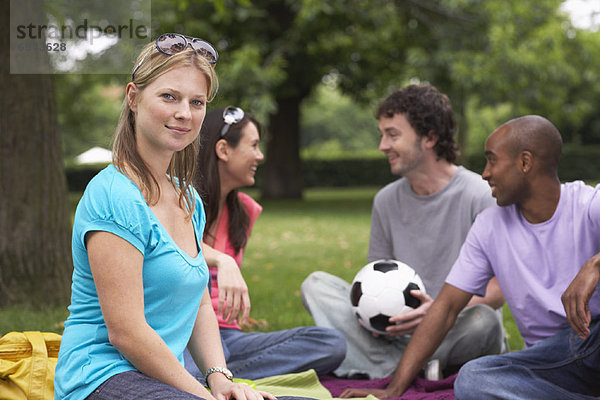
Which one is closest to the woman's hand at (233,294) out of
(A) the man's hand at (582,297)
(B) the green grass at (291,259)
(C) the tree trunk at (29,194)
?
(A) the man's hand at (582,297)

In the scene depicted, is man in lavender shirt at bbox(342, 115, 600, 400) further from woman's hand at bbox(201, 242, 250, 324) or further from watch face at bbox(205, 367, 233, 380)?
watch face at bbox(205, 367, 233, 380)

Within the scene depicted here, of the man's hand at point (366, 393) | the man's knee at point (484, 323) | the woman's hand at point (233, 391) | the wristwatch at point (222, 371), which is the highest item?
the wristwatch at point (222, 371)

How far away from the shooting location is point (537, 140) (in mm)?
3473

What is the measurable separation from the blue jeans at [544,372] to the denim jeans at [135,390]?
1.62 meters

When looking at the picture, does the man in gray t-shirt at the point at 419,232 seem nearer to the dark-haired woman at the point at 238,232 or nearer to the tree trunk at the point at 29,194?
the dark-haired woman at the point at 238,232

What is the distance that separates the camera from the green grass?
5.57 m

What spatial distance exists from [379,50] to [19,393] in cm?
1880

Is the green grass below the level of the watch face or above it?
below

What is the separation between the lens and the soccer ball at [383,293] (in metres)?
4.07

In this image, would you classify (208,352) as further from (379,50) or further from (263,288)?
(379,50)

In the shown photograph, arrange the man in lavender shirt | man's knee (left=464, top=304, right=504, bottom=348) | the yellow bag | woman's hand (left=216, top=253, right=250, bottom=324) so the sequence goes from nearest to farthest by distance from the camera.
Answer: the yellow bag < woman's hand (left=216, top=253, right=250, bottom=324) < the man in lavender shirt < man's knee (left=464, top=304, right=504, bottom=348)

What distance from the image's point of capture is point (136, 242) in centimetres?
215

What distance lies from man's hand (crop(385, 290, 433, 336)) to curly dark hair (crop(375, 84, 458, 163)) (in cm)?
105

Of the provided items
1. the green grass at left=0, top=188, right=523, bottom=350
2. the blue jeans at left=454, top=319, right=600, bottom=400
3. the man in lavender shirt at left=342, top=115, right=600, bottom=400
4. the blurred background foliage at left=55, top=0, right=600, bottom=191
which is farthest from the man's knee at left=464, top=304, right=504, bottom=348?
the blurred background foliage at left=55, top=0, right=600, bottom=191
